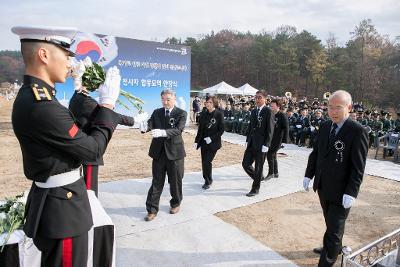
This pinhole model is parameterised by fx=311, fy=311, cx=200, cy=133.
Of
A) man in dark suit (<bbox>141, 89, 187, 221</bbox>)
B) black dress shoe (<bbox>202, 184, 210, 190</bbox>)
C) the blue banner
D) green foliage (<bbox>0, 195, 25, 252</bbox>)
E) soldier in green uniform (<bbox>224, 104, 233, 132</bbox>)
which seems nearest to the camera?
green foliage (<bbox>0, 195, 25, 252</bbox>)

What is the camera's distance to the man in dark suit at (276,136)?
735 cm

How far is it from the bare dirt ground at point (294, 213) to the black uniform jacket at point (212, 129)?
152cm

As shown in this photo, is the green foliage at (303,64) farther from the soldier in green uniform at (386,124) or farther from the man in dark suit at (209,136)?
the man in dark suit at (209,136)

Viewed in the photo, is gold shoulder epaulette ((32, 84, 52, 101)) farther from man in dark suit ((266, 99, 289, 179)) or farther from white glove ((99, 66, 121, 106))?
man in dark suit ((266, 99, 289, 179))

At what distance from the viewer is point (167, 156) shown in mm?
4891

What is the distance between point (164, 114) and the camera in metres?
5.16

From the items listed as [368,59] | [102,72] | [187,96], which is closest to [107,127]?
[102,72]

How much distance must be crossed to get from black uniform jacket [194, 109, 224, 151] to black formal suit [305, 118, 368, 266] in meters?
3.03

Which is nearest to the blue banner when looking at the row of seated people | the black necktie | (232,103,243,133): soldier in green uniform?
(232,103,243,133): soldier in green uniform

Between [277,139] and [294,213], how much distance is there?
256cm

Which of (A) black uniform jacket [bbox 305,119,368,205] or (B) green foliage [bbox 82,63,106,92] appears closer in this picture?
(B) green foliage [bbox 82,63,106,92]

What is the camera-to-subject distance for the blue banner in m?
14.0

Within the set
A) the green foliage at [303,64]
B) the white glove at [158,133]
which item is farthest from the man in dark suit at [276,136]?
the green foliage at [303,64]

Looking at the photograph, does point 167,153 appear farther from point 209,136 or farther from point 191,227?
point 209,136
